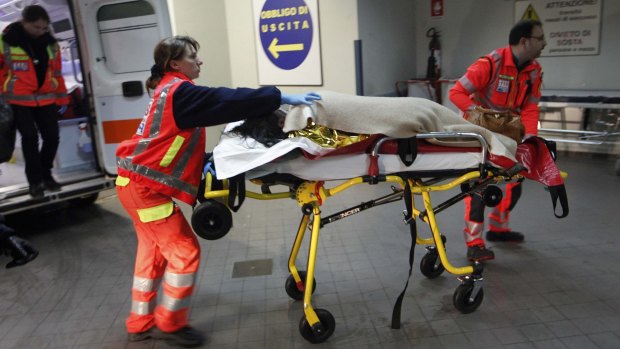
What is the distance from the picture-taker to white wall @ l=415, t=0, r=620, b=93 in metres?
5.94

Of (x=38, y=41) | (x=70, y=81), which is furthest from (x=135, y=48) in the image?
(x=70, y=81)

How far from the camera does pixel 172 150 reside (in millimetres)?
2496

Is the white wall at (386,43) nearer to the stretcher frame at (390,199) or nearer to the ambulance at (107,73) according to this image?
the ambulance at (107,73)

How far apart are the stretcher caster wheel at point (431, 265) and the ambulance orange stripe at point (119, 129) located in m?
3.13

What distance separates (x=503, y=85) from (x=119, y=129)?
3.55m

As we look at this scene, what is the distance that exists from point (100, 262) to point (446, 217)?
2925 millimetres

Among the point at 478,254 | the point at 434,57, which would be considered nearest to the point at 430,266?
the point at 478,254

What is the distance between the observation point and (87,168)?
5.50 meters

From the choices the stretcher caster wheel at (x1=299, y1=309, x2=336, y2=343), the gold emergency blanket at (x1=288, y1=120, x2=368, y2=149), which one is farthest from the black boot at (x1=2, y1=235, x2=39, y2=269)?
the gold emergency blanket at (x1=288, y1=120, x2=368, y2=149)

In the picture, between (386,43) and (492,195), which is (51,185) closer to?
(492,195)

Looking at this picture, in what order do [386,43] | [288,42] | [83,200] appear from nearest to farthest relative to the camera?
1. [83,200]
2. [288,42]
3. [386,43]

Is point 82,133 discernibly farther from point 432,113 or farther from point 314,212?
point 432,113

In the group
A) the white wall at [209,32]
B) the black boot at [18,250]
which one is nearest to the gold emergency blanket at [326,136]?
the black boot at [18,250]

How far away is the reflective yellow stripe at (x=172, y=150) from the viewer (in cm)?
249
